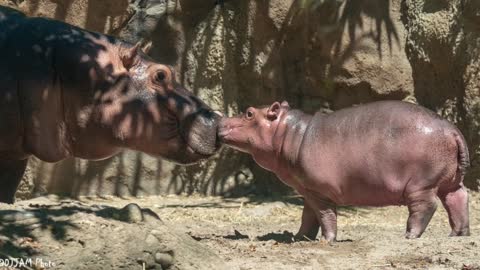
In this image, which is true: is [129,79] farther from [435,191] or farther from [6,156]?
[435,191]

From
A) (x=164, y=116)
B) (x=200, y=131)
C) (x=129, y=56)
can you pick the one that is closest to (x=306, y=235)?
(x=200, y=131)

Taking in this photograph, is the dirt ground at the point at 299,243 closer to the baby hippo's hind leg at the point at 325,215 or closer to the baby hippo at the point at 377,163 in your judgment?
the baby hippo's hind leg at the point at 325,215

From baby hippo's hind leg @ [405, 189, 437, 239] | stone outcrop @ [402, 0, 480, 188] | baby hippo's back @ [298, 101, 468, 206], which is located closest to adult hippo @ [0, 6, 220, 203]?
baby hippo's back @ [298, 101, 468, 206]

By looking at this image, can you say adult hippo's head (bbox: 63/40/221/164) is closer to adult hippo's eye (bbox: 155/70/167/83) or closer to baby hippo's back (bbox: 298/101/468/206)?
adult hippo's eye (bbox: 155/70/167/83)

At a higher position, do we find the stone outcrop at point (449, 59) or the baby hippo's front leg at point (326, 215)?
the stone outcrop at point (449, 59)

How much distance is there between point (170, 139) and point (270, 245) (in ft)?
3.54

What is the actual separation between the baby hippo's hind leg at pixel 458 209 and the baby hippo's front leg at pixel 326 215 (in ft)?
3.23

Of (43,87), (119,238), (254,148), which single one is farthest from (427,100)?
(119,238)

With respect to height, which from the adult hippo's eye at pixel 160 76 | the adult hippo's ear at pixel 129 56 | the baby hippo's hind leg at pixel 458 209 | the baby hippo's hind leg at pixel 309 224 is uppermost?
the adult hippo's ear at pixel 129 56

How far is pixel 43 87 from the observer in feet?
19.7

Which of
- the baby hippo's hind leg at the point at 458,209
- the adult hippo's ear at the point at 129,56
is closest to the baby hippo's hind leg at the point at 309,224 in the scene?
the baby hippo's hind leg at the point at 458,209

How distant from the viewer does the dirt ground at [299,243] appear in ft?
17.7

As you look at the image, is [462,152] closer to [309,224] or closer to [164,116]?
[309,224]

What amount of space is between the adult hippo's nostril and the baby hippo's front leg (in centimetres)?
107
